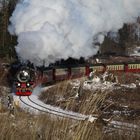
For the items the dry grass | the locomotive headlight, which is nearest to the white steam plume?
the locomotive headlight

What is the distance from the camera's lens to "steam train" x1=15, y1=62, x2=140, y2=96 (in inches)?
1153

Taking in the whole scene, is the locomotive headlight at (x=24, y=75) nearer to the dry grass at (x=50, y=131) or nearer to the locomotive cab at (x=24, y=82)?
the locomotive cab at (x=24, y=82)

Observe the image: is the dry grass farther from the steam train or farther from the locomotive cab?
the steam train

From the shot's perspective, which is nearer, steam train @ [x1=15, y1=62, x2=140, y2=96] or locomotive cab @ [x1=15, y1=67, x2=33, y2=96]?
locomotive cab @ [x1=15, y1=67, x2=33, y2=96]

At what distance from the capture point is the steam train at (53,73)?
29.3 m

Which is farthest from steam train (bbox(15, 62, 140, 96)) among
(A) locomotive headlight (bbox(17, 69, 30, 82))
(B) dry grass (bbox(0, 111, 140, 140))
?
(B) dry grass (bbox(0, 111, 140, 140))

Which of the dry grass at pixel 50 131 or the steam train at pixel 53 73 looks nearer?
the dry grass at pixel 50 131

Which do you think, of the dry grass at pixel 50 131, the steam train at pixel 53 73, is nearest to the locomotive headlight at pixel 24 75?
the steam train at pixel 53 73

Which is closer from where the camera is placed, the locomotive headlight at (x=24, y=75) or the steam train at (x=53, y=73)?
the locomotive headlight at (x=24, y=75)

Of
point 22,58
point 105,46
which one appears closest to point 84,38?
point 22,58

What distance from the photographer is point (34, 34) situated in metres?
26.2

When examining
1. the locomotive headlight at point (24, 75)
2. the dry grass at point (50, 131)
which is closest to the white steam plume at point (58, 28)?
the locomotive headlight at point (24, 75)

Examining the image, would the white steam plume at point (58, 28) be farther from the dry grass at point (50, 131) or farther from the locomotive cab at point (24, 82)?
the dry grass at point (50, 131)

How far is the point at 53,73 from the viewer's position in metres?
35.7
